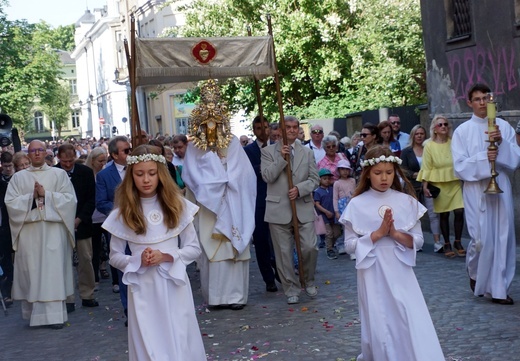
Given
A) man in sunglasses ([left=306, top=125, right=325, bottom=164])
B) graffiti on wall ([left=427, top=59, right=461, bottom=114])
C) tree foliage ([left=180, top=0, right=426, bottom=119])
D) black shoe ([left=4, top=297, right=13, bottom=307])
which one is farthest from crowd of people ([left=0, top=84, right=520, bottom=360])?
tree foliage ([left=180, top=0, right=426, bottom=119])

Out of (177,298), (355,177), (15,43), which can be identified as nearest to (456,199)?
(355,177)

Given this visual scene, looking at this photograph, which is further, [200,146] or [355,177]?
[355,177]

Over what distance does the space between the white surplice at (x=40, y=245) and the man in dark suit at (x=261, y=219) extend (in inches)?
83.2

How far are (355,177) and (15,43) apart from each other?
1248 inches

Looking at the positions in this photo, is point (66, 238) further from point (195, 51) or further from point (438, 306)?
point (438, 306)

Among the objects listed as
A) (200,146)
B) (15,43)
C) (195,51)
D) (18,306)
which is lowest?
(18,306)

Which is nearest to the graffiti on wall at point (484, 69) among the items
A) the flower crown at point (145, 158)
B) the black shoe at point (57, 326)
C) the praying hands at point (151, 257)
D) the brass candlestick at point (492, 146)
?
the brass candlestick at point (492, 146)

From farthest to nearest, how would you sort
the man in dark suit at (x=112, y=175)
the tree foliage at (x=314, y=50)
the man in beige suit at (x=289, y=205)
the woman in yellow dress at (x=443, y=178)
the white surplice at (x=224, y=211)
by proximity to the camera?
the tree foliage at (x=314, y=50) < the woman in yellow dress at (x=443, y=178) < the man in dark suit at (x=112, y=175) < the white surplice at (x=224, y=211) < the man in beige suit at (x=289, y=205)

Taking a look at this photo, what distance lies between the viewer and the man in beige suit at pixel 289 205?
37.7 feet

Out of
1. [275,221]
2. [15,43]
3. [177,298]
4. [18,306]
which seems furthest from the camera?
[15,43]

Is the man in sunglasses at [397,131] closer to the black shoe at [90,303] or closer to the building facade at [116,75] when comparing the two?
the black shoe at [90,303]

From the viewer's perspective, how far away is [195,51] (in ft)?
38.8

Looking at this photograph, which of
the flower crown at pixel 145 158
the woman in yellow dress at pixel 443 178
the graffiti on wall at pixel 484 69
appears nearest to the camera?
the flower crown at pixel 145 158

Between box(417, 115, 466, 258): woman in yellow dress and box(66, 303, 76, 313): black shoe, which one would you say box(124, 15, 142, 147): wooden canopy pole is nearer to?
box(66, 303, 76, 313): black shoe
